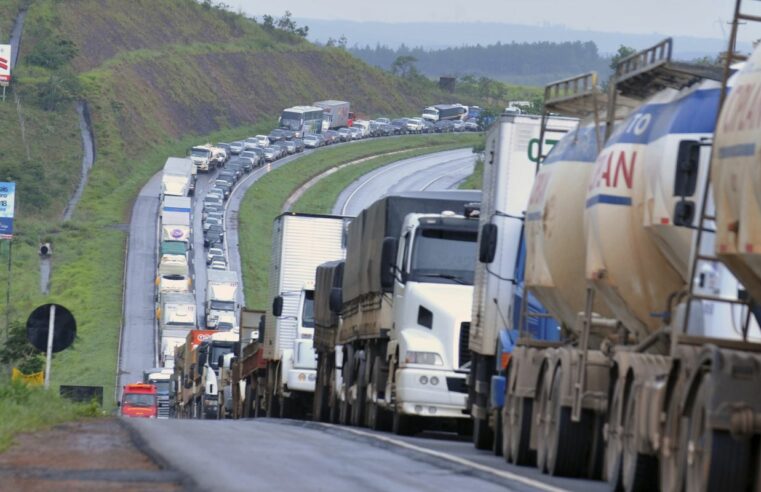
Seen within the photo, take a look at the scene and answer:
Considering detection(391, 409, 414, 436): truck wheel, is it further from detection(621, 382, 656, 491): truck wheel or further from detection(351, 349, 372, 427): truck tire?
detection(621, 382, 656, 491): truck wheel

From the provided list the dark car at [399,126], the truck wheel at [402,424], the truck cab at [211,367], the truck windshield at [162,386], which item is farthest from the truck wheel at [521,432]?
the dark car at [399,126]

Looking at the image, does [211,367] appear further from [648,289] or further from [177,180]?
[177,180]

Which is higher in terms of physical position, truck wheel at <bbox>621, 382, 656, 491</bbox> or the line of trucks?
the line of trucks

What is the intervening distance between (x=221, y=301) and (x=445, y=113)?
92153 millimetres

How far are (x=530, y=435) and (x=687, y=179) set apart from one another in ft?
18.3

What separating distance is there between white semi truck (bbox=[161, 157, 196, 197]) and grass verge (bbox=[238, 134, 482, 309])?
12.6ft

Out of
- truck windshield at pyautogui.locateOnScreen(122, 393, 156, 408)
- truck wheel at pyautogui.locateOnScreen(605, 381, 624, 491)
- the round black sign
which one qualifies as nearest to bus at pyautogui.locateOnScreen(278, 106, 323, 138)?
truck windshield at pyautogui.locateOnScreen(122, 393, 156, 408)

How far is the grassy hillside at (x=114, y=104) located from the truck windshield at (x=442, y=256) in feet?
154

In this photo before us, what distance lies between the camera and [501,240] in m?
21.1

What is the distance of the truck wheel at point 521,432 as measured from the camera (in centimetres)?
1786

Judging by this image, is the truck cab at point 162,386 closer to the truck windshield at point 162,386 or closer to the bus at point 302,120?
the truck windshield at point 162,386

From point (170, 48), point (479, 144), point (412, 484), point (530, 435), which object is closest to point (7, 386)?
point (530, 435)

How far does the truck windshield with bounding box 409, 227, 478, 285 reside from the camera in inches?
947

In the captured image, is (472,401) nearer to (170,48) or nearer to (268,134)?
(268,134)
